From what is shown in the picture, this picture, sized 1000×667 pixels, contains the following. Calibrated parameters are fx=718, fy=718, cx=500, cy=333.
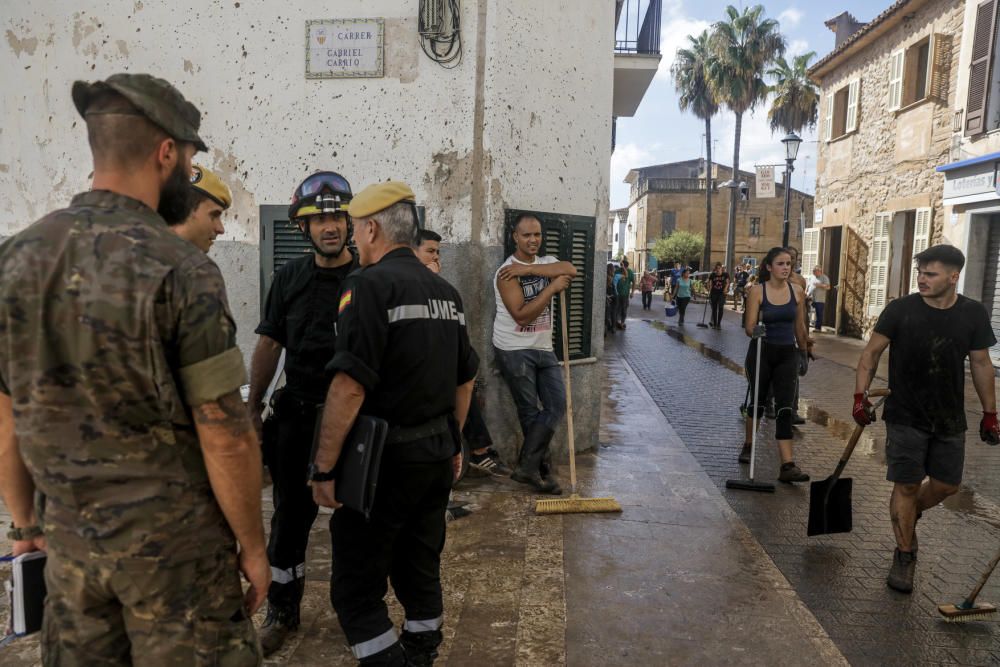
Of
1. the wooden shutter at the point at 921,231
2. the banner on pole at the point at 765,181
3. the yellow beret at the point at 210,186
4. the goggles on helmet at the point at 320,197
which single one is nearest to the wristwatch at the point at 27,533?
the yellow beret at the point at 210,186

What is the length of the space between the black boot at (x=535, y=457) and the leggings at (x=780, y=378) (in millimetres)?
2036

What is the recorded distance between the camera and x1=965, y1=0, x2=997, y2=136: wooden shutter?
1249 centimetres

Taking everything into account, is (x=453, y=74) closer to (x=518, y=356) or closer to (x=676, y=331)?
(x=518, y=356)

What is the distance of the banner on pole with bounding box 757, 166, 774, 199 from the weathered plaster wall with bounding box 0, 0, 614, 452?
65.5ft

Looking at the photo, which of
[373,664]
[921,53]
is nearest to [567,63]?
[373,664]

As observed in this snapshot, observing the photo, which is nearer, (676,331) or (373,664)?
(373,664)

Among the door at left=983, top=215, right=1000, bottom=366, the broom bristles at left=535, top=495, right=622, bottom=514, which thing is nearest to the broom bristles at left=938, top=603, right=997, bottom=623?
the broom bristles at left=535, top=495, right=622, bottom=514

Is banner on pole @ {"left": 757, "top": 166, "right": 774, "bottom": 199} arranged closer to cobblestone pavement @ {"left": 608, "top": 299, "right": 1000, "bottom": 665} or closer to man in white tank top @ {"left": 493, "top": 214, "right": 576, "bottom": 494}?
cobblestone pavement @ {"left": 608, "top": 299, "right": 1000, "bottom": 665}

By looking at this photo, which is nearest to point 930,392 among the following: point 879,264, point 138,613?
point 138,613

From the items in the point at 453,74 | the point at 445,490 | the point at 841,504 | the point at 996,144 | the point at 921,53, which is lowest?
the point at 841,504

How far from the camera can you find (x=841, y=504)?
4.44m

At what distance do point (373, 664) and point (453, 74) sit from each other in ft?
13.5

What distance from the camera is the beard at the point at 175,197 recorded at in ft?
5.73

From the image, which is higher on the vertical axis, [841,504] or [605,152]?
[605,152]
